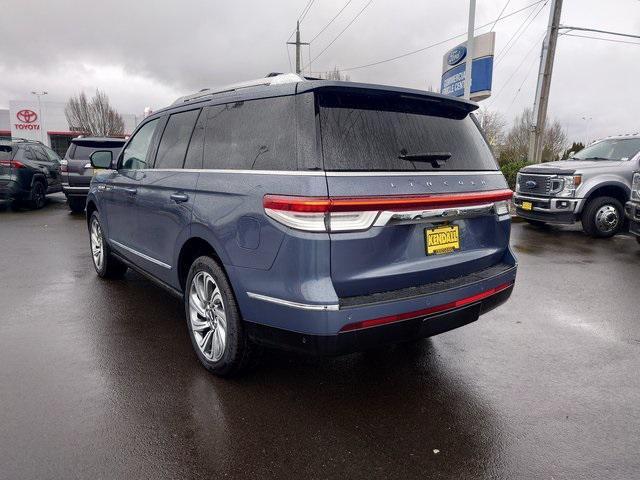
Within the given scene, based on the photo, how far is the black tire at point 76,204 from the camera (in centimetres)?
1245

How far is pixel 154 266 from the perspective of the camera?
4199 mm

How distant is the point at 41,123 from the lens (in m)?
50.6

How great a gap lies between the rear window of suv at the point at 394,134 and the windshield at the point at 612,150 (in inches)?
317

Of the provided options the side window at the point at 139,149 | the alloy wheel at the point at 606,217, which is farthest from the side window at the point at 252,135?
the alloy wheel at the point at 606,217

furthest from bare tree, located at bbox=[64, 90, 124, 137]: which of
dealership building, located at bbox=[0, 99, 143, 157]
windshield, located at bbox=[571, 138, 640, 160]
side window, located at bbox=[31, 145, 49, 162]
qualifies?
windshield, located at bbox=[571, 138, 640, 160]

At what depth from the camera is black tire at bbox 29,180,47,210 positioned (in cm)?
1272

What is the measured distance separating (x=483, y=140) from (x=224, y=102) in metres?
1.93

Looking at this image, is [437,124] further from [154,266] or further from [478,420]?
[154,266]

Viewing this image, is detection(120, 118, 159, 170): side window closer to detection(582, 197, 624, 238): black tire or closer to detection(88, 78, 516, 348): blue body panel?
detection(88, 78, 516, 348): blue body panel

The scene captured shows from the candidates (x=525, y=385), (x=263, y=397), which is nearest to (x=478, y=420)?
(x=525, y=385)

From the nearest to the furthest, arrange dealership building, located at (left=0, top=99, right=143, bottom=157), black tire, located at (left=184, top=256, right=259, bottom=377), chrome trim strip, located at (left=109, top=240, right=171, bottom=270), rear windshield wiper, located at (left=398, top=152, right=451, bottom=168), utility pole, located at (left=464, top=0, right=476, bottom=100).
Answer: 1. rear windshield wiper, located at (left=398, top=152, right=451, bottom=168)
2. black tire, located at (left=184, top=256, right=259, bottom=377)
3. chrome trim strip, located at (left=109, top=240, right=171, bottom=270)
4. utility pole, located at (left=464, top=0, right=476, bottom=100)
5. dealership building, located at (left=0, top=99, right=143, bottom=157)

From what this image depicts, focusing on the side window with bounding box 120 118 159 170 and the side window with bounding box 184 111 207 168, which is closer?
the side window with bounding box 184 111 207 168

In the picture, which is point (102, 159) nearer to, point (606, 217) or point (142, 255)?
point (142, 255)

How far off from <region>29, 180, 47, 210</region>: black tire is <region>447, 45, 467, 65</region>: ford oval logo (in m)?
12.2
